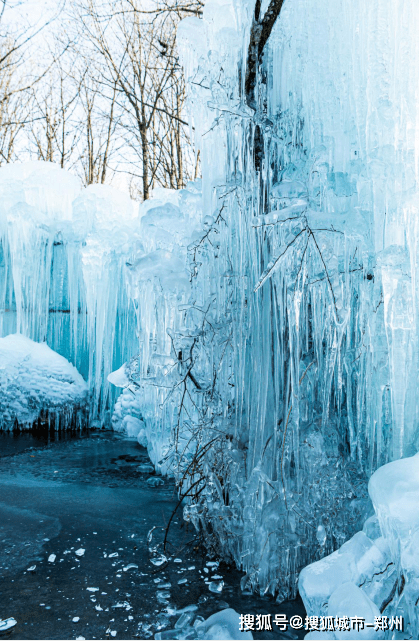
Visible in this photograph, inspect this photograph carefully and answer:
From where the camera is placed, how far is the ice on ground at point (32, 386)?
641 cm

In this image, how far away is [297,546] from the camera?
2.30m

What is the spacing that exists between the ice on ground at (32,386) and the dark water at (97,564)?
2.12m

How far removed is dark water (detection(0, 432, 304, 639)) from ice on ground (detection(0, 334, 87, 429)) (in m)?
2.12

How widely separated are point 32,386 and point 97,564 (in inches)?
171

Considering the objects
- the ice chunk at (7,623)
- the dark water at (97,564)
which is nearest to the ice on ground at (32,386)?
the dark water at (97,564)

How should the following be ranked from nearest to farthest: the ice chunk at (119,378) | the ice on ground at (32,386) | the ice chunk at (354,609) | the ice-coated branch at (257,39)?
the ice chunk at (354,609), the ice-coated branch at (257,39), the ice chunk at (119,378), the ice on ground at (32,386)

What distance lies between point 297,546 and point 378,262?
141 cm

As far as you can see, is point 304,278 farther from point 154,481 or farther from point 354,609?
point 154,481

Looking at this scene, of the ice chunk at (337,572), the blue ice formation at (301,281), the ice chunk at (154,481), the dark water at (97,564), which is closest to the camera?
the ice chunk at (337,572)

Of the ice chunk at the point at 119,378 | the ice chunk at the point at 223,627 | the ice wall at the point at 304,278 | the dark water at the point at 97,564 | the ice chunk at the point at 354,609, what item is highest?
the ice wall at the point at 304,278

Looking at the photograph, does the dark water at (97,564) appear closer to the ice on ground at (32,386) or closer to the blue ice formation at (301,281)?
the blue ice formation at (301,281)

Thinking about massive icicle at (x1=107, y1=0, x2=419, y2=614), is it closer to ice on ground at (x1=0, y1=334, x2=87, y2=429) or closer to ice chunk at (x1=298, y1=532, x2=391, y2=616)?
ice chunk at (x1=298, y1=532, x2=391, y2=616)

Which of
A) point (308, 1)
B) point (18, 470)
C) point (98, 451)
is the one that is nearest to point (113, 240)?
point (98, 451)

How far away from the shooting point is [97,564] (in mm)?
2539
